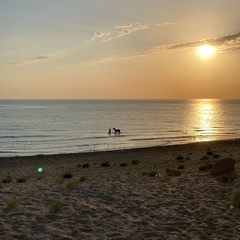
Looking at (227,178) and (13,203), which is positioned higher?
(13,203)

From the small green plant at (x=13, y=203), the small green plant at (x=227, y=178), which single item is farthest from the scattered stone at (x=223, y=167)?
the small green plant at (x=13, y=203)

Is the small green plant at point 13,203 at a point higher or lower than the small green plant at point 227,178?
higher

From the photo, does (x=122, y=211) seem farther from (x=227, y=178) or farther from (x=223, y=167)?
(x=223, y=167)

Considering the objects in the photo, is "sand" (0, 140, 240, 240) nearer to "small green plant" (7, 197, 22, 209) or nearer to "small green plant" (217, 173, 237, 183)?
"small green plant" (7, 197, 22, 209)

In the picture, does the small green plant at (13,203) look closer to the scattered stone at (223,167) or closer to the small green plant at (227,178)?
the small green plant at (227,178)

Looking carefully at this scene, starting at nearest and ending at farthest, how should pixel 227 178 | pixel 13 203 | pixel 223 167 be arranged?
pixel 13 203
pixel 227 178
pixel 223 167

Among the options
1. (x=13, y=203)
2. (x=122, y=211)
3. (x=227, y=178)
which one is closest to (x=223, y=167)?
(x=227, y=178)

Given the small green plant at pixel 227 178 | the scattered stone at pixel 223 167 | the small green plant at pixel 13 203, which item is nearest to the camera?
the small green plant at pixel 13 203

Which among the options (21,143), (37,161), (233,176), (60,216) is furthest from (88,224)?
(21,143)

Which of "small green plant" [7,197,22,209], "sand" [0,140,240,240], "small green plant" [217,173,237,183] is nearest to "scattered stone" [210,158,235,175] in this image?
"small green plant" [217,173,237,183]

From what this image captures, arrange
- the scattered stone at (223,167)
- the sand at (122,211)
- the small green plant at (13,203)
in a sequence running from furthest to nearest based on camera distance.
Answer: the scattered stone at (223,167), the small green plant at (13,203), the sand at (122,211)

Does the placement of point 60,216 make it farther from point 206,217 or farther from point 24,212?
point 206,217

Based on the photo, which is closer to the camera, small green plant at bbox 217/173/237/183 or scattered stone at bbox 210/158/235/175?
small green plant at bbox 217/173/237/183

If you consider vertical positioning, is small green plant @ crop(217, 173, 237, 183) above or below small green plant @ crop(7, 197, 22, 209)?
below
